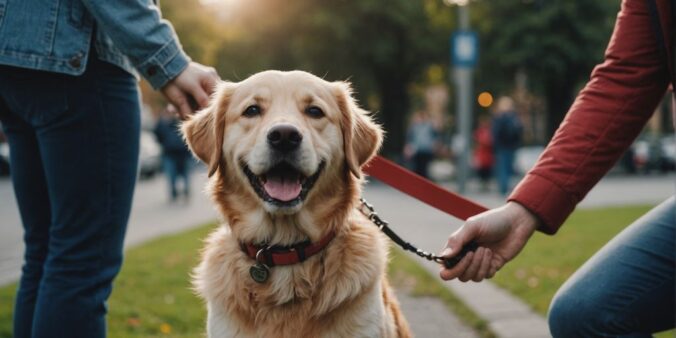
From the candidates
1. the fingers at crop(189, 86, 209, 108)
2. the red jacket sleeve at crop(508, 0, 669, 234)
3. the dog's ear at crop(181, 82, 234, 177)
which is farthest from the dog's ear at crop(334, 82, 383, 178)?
the red jacket sleeve at crop(508, 0, 669, 234)

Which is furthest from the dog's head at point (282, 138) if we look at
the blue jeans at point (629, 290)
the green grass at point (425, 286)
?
the green grass at point (425, 286)

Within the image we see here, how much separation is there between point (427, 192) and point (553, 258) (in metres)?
4.57

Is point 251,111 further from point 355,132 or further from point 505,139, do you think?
point 505,139

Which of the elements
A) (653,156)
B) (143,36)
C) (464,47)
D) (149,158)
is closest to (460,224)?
(464,47)

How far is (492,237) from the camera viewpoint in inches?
89.7

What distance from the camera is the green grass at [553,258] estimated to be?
5406mm

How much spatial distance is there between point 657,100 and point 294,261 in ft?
4.97

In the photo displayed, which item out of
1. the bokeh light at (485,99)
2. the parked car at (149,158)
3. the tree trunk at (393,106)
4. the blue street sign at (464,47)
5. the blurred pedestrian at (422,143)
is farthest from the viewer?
the bokeh light at (485,99)

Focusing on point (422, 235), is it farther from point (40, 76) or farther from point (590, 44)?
point (590, 44)

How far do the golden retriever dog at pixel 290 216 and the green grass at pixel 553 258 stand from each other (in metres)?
2.25

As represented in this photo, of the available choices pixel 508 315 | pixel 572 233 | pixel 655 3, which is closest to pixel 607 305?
pixel 655 3

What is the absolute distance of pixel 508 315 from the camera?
15.2 ft

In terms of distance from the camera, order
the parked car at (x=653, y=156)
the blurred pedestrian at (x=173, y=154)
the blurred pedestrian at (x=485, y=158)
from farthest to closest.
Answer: the parked car at (x=653, y=156), the blurred pedestrian at (x=485, y=158), the blurred pedestrian at (x=173, y=154)

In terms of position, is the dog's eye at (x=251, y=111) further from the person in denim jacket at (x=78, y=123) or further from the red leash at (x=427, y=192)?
the red leash at (x=427, y=192)
